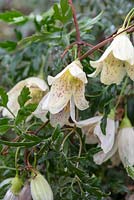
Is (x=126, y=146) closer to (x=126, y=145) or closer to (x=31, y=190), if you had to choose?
(x=126, y=145)

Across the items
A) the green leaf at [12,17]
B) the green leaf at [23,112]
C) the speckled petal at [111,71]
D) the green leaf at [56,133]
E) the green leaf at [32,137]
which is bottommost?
the green leaf at [56,133]

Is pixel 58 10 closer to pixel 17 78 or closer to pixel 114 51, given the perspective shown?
pixel 114 51

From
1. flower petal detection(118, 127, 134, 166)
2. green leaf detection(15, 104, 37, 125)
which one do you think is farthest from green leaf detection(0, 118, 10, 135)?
flower petal detection(118, 127, 134, 166)

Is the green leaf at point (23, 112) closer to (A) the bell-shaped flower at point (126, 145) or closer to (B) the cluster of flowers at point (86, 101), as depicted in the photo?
(B) the cluster of flowers at point (86, 101)

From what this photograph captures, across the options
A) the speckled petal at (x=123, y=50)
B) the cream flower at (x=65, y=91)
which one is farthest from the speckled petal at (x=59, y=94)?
the speckled petal at (x=123, y=50)

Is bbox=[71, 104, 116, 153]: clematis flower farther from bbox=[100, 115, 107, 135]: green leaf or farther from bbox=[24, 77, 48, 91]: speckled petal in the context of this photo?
bbox=[24, 77, 48, 91]: speckled petal

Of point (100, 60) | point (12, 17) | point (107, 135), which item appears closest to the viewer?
point (100, 60)

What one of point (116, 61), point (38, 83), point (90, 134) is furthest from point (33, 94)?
point (116, 61)
